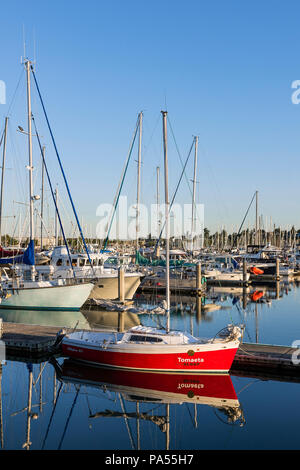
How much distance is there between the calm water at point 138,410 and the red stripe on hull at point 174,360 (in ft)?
1.33

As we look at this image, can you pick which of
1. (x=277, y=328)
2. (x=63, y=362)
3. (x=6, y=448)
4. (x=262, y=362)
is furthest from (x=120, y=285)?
(x=6, y=448)

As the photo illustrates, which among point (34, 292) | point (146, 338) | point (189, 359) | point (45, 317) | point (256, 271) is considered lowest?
point (45, 317)

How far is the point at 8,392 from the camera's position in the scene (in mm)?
17359

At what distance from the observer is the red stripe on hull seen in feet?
61.9

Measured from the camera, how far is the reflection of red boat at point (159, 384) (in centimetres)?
1709

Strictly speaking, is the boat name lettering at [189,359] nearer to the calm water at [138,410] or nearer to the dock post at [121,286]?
the calm water at [138,410]

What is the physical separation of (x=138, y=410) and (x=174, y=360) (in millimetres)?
3513

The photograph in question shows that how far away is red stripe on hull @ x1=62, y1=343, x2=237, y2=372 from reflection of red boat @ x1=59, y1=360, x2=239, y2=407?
299mm

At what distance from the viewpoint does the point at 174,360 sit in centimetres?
1909

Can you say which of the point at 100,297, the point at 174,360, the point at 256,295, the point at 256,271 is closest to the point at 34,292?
the point at 100,297

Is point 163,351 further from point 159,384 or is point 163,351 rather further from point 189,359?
point 159,384

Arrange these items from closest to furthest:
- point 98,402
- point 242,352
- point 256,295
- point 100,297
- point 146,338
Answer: point 98,402 < point 146,338 < point 242,352 < point 100,297 < point 256,295

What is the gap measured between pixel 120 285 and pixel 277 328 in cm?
1278
